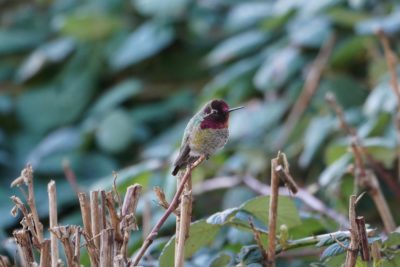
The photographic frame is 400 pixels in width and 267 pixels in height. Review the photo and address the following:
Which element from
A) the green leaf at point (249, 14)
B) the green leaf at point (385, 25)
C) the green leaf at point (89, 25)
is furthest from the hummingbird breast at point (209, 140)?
the green leaf at point (89, 25)

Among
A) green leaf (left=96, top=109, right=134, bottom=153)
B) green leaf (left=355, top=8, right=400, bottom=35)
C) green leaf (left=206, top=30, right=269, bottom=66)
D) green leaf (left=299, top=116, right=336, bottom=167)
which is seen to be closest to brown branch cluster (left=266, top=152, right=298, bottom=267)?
green leaf (left=299, top=116, right=336, bottom=167)

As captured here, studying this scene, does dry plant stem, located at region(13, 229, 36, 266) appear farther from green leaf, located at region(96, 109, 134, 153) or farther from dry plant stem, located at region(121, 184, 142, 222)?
green leaf, located at region(96, 109, 134, 153)

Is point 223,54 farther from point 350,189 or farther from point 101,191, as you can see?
point 101,191

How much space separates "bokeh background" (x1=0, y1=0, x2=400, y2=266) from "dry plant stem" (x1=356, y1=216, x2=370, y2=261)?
69 centimetres

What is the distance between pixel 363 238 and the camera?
0.77 m

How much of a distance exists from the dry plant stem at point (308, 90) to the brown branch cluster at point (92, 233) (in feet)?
4.99

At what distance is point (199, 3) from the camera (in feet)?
10.6

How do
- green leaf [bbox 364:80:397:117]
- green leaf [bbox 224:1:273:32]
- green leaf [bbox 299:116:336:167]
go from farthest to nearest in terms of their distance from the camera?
green leaf [bbox 224:1:273:32]
green leaf [bbox 299:116:336:167]
green leaf [bbox 364:80:397:117]

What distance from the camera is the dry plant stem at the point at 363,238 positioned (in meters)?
0.76

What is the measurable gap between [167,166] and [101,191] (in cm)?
113

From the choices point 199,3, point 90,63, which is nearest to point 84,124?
point 90,63

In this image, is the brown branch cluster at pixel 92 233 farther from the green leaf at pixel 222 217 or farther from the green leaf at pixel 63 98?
the green leaf at pixel 63 98

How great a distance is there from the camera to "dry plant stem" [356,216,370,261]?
76 centimetres

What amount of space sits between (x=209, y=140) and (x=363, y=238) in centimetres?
18
